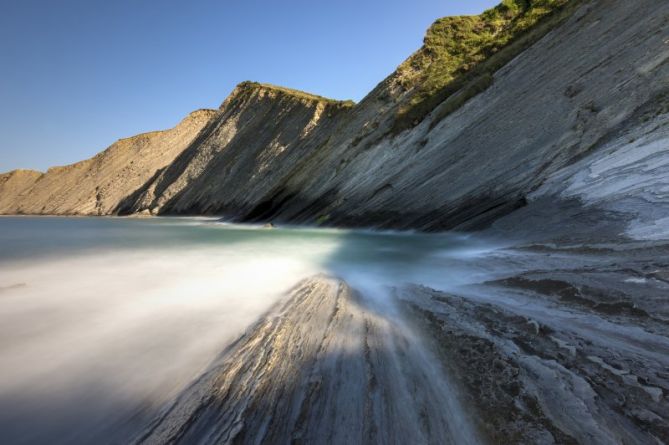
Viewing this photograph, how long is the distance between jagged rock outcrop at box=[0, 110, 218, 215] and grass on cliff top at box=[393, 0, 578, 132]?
3553 centimetres

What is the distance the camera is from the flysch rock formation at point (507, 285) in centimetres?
270

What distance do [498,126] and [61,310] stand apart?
12703 mm

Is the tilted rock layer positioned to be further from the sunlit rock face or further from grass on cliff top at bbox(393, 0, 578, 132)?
the sunlit rock face

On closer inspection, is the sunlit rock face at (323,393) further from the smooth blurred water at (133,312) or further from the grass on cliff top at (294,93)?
the grass on cliff top at (294,93)

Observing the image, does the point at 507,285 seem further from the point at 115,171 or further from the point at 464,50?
the point at 115,171

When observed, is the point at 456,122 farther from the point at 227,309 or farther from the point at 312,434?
the point at 312,434

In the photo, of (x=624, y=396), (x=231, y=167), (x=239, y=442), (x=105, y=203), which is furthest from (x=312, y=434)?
(x=105, y=203)

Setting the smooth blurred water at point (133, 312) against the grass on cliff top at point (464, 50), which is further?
the grass on cliff top at point (464, 50)

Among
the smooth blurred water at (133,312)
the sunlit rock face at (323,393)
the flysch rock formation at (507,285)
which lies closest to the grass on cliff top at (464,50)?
the flysch rock formation at (507,285)

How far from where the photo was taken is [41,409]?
309 cm

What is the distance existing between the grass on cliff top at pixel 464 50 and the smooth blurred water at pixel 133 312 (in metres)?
9.05

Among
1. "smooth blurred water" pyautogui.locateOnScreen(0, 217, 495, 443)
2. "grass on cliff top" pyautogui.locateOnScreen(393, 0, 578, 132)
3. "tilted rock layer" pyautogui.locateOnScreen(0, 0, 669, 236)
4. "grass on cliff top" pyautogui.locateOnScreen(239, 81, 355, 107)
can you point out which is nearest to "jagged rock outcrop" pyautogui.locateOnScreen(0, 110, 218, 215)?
"grass on cliff top" pyautogui.locateOnScreen(239, 81, 355, 107)

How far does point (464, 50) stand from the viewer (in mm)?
21328

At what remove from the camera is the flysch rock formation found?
270 cm
